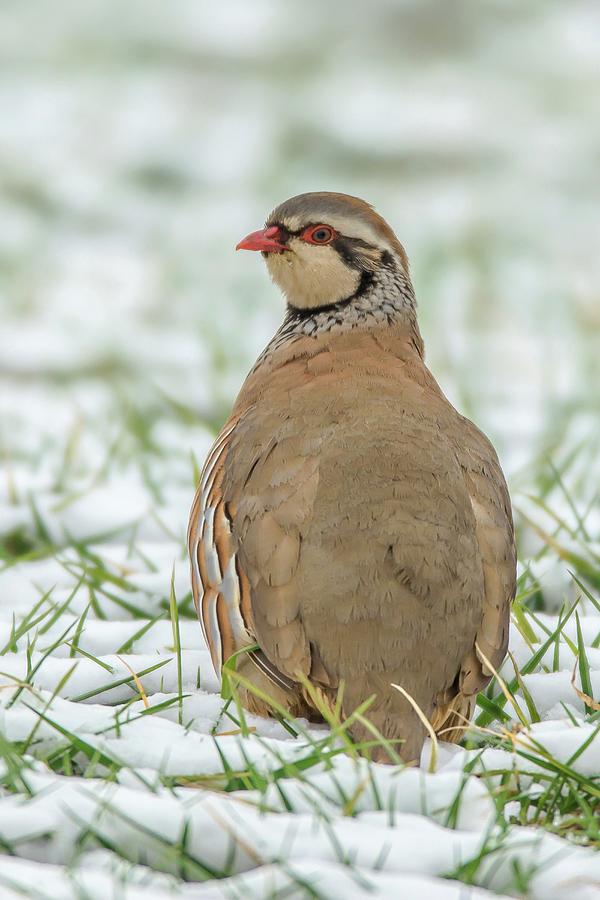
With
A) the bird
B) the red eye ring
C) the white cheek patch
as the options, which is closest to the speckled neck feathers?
the white cheek patch

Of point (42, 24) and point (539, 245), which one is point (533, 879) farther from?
point (42, 24)

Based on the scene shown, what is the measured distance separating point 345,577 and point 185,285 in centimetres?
623

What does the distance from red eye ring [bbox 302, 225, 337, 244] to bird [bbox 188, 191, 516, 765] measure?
469 millimetres

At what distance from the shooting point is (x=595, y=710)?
284 cm

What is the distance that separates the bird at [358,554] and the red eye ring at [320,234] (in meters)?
0.47

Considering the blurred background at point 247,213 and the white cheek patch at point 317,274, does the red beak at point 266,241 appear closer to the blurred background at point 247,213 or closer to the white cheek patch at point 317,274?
the white cheek patch at point 317,274

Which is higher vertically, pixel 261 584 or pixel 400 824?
pixel 261 584

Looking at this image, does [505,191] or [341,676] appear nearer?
[341,676]

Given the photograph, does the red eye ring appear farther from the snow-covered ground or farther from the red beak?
the snow-covered ground

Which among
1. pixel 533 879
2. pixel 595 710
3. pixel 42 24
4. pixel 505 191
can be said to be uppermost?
pixel 42 24

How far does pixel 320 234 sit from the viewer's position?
3.83 metres

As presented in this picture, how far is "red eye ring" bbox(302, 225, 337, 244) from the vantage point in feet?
12.6

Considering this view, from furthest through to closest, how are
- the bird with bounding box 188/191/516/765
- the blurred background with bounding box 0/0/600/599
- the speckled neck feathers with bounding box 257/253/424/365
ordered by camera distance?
the blurred background with bounding box 0/0/600/599 → the speckled neck feathers with bounding box 257/253/424/365 → the bird with bounding box 188/191/516/765

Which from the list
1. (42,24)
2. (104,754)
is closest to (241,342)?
(104,754)
